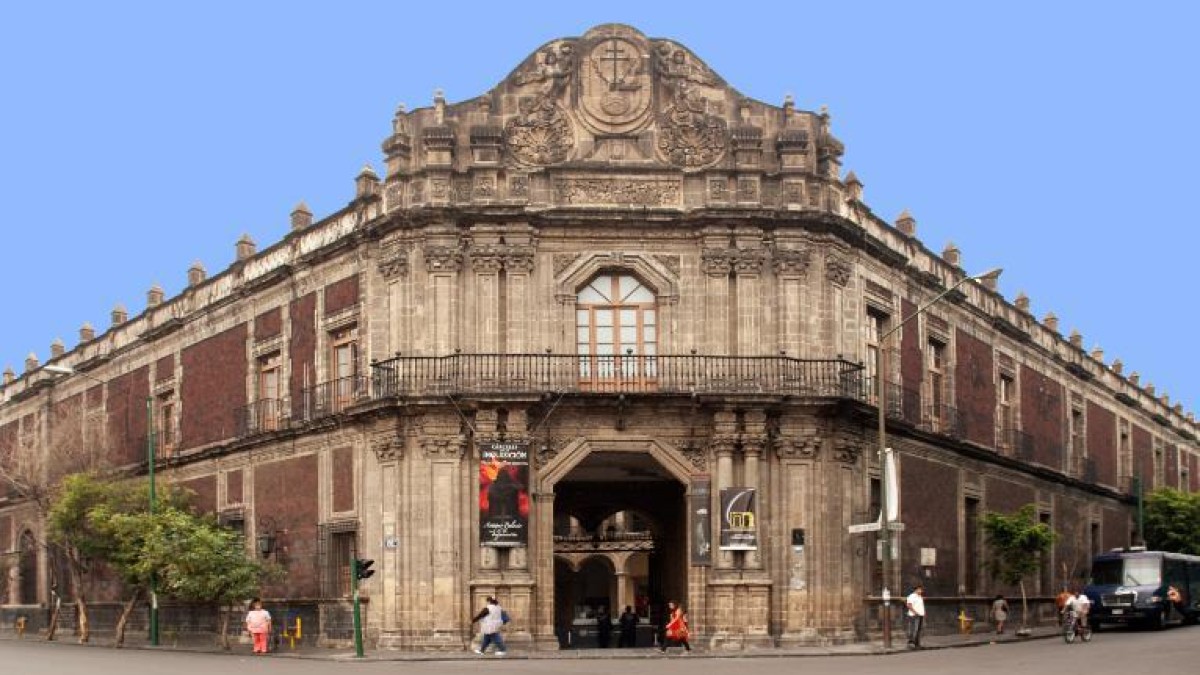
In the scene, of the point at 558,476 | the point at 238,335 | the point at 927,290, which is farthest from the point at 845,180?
the point at 238,335

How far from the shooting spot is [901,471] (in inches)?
1737

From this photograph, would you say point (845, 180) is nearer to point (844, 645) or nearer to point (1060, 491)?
point (844, 645)

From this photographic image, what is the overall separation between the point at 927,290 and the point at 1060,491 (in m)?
15.3

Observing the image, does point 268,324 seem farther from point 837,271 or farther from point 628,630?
point 837,271

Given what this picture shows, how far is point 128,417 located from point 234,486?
10.1 meters

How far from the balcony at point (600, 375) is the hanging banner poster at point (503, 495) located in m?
1.40

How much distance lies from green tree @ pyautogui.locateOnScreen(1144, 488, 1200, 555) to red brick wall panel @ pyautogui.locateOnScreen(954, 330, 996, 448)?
1809 cm

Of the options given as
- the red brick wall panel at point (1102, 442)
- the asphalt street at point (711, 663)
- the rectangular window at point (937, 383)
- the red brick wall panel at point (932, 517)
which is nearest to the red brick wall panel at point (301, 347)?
the asphalt street at point (711, 663)

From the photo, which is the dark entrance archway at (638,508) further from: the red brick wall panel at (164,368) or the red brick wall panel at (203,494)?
the red brick wall panel at (164,368)

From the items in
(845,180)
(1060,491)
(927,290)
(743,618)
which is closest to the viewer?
(743,618)

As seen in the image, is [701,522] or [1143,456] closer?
[701,522]

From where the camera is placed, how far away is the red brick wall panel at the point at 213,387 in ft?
159

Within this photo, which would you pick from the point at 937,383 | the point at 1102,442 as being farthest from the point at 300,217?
the point at 1102,442

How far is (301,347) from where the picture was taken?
146 feet
